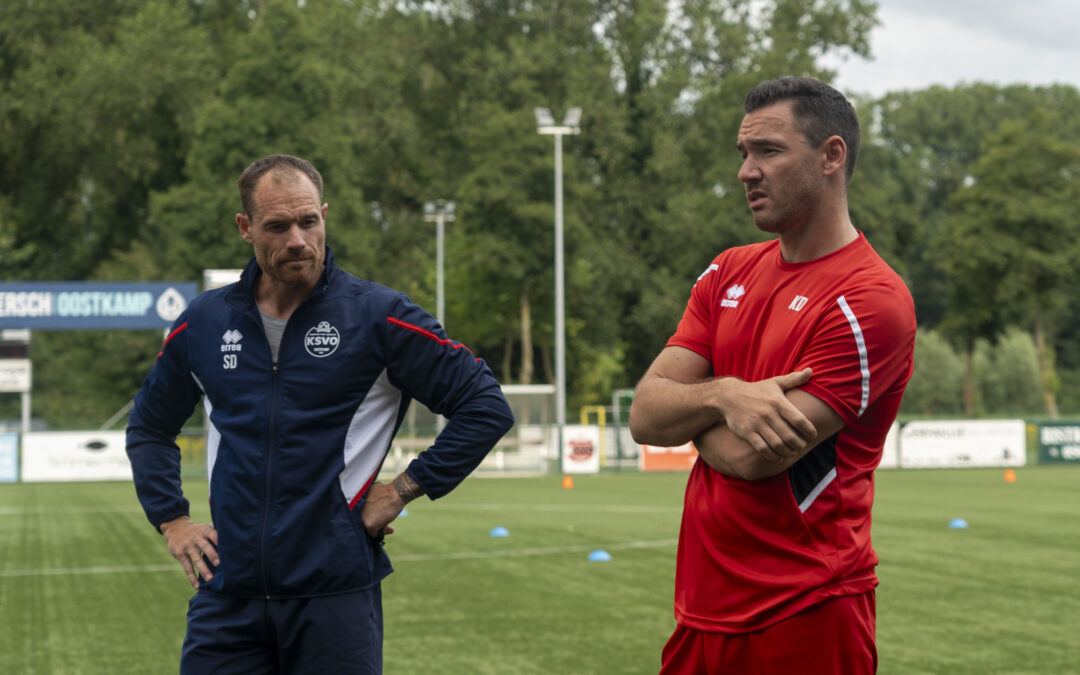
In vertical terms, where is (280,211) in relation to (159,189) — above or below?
below

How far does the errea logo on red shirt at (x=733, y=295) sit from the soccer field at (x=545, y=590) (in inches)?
201

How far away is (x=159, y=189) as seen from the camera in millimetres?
53438

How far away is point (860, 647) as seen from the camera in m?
3.16

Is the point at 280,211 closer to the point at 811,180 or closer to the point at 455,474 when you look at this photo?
the point at 455,474

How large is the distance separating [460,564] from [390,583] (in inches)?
55.9

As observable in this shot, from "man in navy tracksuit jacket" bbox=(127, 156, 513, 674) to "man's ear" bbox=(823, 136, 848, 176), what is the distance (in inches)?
46.6

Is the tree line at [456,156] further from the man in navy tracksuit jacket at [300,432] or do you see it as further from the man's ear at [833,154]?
the man's ear at [833,154]

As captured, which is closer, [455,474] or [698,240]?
[455,474]

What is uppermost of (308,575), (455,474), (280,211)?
(280,211)

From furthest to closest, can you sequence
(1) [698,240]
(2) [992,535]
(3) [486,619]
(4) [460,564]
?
(1) [698,240] < (2) [992,535] < (4) [460,564] < (3) [486,619]

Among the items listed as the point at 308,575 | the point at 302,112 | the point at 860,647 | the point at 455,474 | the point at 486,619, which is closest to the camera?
the point at 860,647

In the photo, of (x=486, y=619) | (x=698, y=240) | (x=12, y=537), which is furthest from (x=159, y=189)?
(x=486, y=619)

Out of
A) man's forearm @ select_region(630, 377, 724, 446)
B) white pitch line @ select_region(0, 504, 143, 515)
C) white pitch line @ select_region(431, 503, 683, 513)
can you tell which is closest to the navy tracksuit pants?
man's forearm @ select_region(630, 377, 724, 446)

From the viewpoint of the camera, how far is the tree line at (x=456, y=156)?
48500 millimetres
